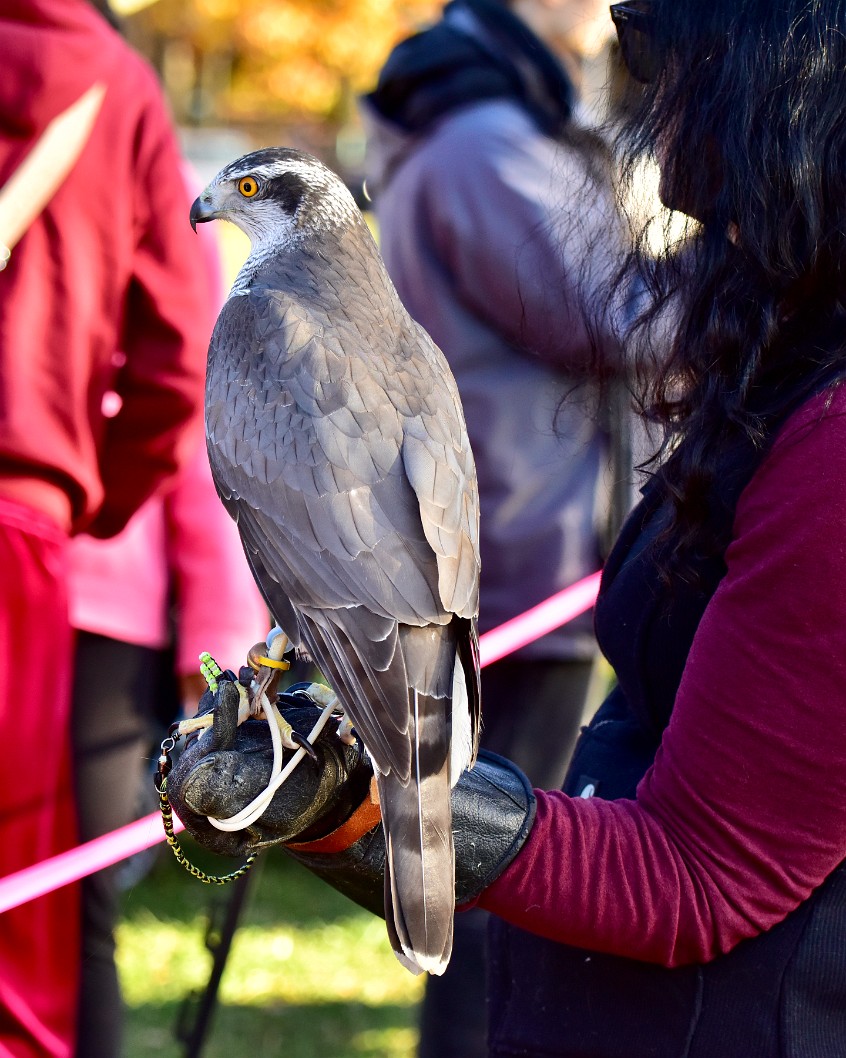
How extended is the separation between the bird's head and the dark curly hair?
0.77m

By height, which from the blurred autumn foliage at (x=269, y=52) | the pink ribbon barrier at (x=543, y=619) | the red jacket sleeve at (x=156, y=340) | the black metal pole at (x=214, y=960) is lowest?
the blurred autumn foliage at (x=269, y=52)

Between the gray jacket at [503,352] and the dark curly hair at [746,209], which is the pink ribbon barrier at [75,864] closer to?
the gray jacket at [503,352]

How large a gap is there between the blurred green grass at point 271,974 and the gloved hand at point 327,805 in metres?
2.18

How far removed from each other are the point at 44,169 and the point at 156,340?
1.61 ft

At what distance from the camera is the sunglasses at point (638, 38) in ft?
5.56

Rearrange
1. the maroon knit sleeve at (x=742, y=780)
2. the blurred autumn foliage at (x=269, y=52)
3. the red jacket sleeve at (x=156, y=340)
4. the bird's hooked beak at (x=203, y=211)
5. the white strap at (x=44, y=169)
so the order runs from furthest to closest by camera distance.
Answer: the blurred autumn foliage at (x=269, y=52), the red jacket sleeve at (x=156, y=340), the white strap at (x=44, y=169), the bird's hooked beak at (x=203, y=211), the maroon knit sleeve at (x=742, y=780)

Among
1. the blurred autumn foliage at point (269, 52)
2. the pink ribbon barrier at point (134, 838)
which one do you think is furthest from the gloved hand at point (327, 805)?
the blurred autumn foliage at point (269, 52)

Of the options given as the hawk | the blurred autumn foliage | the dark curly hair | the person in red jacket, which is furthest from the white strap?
the blurred autumn foliage

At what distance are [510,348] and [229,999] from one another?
2.45m

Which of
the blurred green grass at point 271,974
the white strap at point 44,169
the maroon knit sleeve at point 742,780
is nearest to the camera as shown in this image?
the maroon knit sleeve at point 742,780

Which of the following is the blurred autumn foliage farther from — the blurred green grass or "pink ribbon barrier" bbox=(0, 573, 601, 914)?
"pink ribbon barrier" bbox=(0, 573, 601, 914)

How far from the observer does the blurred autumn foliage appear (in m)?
25.6

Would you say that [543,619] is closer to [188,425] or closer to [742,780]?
[188,425]

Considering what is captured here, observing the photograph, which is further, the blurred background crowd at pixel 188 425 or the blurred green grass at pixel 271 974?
the blurred green grass at pixel 271 974
